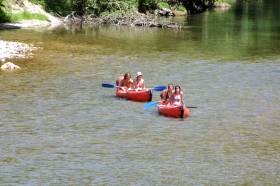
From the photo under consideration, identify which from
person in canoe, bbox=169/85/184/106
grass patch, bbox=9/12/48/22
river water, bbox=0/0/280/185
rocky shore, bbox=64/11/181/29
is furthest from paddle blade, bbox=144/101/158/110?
rocky shore, bbox=64/11/181/29

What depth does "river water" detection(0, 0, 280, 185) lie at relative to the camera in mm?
26453

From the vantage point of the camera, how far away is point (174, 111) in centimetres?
3512

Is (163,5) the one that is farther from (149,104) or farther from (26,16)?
(149,104)

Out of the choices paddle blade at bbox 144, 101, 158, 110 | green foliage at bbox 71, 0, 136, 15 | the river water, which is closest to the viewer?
the river water

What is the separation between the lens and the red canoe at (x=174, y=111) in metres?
35.0

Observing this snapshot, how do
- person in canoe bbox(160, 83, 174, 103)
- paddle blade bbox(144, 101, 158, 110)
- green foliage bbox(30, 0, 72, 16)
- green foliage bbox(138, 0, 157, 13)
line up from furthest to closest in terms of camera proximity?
green foliage bbox(138, 0, 157, 13) → green foliage bbox(30, 0, 72, 16) → paddle blade bbox(144, 101, 158, 110) → person in canoe bbox(160, 83, 174, 103)

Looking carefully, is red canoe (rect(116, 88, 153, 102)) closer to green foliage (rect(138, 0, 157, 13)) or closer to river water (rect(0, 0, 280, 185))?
river water (rect(0, 0, 280, 185))

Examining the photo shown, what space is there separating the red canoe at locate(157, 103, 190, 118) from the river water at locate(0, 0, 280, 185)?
39 cm

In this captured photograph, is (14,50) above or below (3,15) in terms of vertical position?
below

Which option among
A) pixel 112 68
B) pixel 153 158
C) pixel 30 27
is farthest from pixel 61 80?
pixel 30 27

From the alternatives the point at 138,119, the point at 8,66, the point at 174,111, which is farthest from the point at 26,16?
the point at 174,111

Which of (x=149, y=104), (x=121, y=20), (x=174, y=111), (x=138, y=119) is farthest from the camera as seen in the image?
(x=121, y=20)

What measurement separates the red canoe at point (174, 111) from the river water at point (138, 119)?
39 cm

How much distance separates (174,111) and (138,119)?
A: 6.35ft
